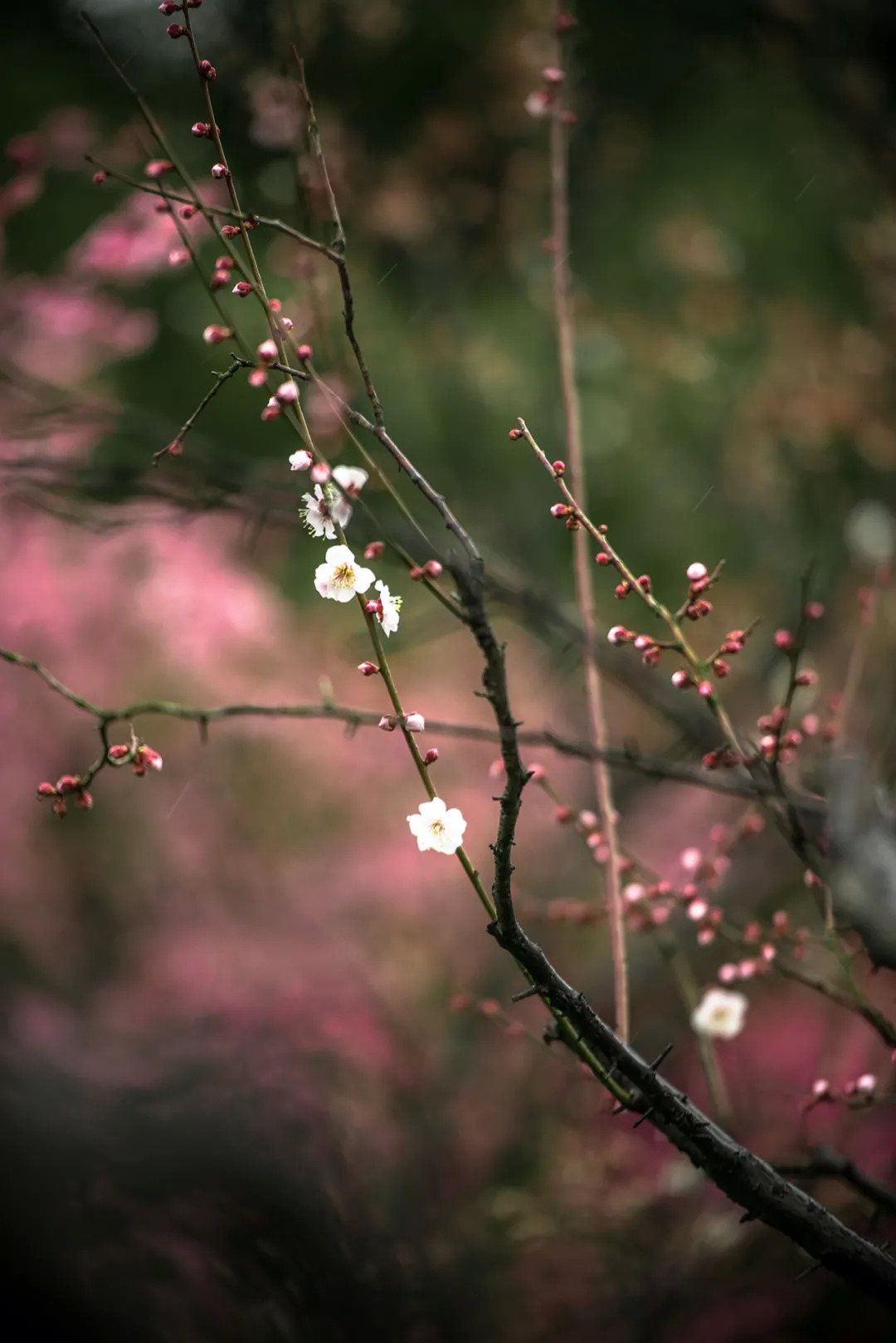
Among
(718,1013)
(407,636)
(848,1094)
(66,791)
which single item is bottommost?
(848,1094)

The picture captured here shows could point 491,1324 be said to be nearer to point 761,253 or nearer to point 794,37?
point 794,37

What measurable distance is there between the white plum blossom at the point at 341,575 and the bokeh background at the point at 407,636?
449mm

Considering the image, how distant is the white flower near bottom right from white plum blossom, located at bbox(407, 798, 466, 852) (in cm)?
82

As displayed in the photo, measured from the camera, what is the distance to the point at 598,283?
4848 millimetres

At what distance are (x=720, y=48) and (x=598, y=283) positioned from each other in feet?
3.67

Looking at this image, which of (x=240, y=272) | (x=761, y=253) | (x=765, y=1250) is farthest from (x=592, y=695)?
(x=761, y=253)

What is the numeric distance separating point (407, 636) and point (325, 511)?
1.87 meters

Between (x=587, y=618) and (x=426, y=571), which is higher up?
(x=587, y=618)

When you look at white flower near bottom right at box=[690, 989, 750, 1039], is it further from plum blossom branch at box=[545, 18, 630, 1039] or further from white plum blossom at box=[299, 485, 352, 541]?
white plum blossom at box=[299, 485, 352, 541]

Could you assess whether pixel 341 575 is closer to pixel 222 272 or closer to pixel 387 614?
pixel 387 614

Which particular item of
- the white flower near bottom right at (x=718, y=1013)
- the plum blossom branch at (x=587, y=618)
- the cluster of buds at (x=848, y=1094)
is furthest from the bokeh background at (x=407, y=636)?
the cluster of buds at (x=848, y=1094)

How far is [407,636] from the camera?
9.37 ft

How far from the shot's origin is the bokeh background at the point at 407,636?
205 cm

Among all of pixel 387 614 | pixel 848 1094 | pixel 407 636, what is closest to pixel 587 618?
pixel 387 614
